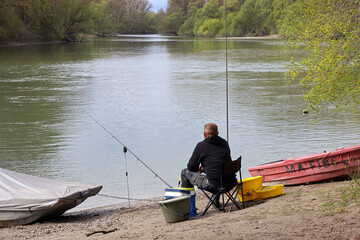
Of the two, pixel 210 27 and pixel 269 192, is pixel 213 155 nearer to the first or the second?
pixel 269 192

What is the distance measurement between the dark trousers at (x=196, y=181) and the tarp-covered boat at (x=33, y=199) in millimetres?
1637

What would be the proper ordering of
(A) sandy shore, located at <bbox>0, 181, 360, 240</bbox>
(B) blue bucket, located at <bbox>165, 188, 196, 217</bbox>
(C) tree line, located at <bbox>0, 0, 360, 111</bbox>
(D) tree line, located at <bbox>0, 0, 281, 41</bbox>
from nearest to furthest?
(A) sandy shore, located at <bbox>0, 181, 360, 240</bbox>, (B) blue bucket, located at <bbox>165, 188, 196, 217</bbox>, (C) tree line, located at <bbox>0, 0, 360, 111</bbox>, (D) tree line, located at <bbox>0, 0, 281, 41</bbox>

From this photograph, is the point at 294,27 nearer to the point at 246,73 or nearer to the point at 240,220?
the point at 240,220

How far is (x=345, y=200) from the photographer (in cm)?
584

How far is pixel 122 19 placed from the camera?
16638 cm

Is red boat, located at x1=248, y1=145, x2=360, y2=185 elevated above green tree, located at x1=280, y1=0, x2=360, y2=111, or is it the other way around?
green tree, located at x1=280, y1=0, x2=360, y2=111

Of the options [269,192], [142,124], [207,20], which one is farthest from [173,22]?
[269,192]

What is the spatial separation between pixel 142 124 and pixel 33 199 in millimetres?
10277

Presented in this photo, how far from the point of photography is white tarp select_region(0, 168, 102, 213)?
23.5ft

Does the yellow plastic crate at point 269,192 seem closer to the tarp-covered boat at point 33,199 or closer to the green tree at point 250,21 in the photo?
the tarp-covered boat at point 33,199

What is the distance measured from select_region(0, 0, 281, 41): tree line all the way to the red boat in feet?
64.8

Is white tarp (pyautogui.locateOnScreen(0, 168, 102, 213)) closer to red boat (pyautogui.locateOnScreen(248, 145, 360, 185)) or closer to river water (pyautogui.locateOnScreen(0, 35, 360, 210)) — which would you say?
river water (pyautogui.locateOnScreen(0, 35, 360, 210))

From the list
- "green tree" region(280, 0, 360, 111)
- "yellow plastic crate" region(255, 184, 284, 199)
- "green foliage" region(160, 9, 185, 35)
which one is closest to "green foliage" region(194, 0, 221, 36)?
"green foliage" region(160, 9, 185, 35)

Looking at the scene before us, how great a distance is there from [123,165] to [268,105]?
390 inches
